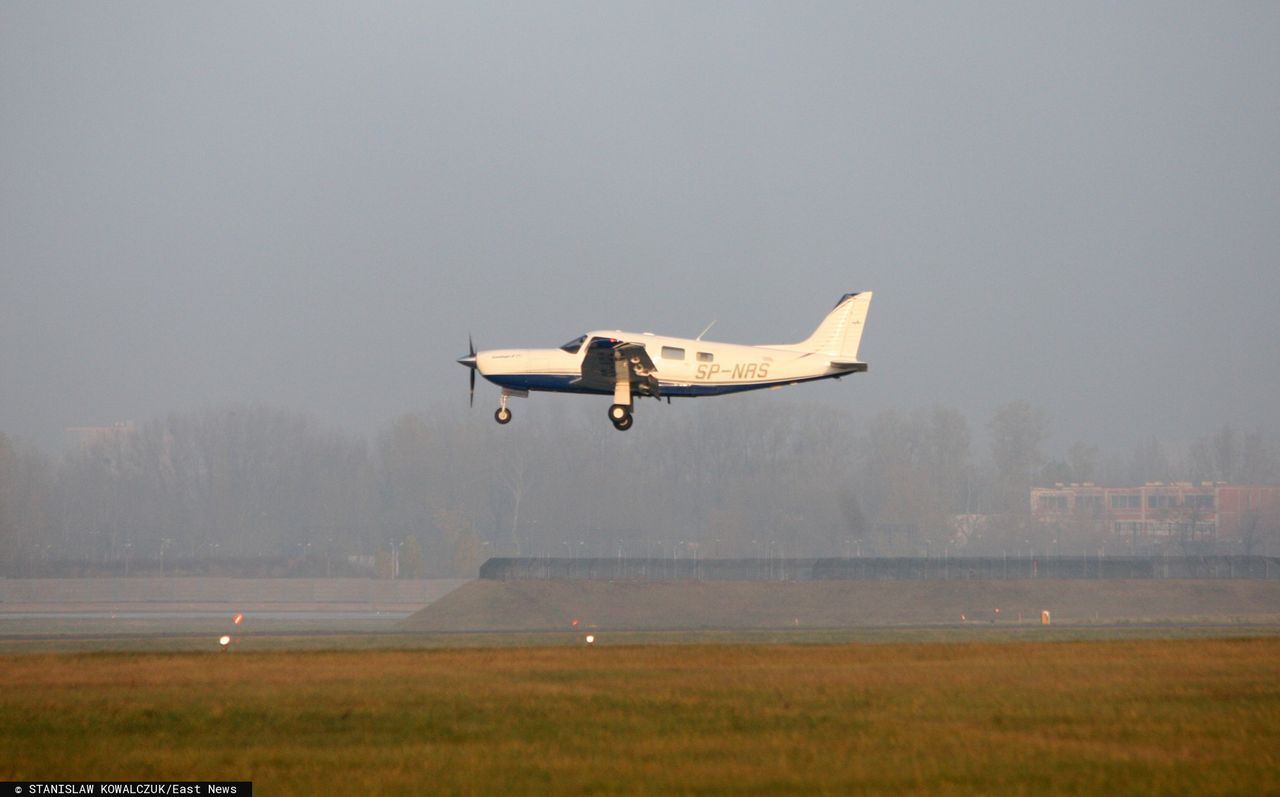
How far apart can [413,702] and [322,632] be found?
3624cm

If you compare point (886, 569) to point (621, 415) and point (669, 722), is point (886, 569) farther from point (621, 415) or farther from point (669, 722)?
point (669, 722)

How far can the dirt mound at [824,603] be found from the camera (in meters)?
73.8

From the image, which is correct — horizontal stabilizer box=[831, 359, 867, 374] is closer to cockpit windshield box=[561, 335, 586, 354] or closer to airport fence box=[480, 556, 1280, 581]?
cockpit windshield box=[561, 335, 586, 354]

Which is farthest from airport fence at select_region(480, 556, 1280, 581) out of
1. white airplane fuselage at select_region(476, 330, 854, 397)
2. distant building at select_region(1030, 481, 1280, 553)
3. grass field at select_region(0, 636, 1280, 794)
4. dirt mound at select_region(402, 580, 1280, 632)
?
grass field at select_region(0, 636, 1280, 794)

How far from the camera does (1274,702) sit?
23.4 m

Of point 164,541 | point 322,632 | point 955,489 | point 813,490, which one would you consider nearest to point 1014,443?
point 955,489

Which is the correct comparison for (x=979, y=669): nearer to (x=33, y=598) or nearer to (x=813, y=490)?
(x=33, y=598)

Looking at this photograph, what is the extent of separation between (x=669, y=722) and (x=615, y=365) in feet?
72.9

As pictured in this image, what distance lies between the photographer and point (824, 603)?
263 ft

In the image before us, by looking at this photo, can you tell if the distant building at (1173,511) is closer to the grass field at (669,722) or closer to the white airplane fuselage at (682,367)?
the white airplane fuselage at (682,367)

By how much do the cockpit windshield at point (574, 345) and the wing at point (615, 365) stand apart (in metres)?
0.48

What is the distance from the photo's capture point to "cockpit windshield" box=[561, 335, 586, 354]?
4366 cm

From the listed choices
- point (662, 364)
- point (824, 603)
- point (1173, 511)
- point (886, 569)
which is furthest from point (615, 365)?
point (1173, 511)

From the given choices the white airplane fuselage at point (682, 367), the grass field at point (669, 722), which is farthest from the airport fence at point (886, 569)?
the grass field at point (669, 722)
